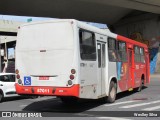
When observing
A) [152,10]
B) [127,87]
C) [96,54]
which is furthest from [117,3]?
[96,54]

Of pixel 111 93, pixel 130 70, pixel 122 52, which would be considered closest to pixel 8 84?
pixel 111 93

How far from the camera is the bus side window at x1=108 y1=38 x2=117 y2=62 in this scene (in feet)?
45.5

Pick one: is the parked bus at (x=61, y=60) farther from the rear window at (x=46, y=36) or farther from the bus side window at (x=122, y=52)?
the bus side window at (x=122, y=52)

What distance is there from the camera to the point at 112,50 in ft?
46.7

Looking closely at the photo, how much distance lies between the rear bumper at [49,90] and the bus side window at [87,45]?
1192mm

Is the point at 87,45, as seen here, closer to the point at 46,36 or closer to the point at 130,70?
the point at 46,36

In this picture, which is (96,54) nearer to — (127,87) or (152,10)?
(127,87)

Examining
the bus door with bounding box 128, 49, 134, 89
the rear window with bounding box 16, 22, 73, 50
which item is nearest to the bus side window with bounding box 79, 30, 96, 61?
the rear window with bounding box 16, 22, 73, 50

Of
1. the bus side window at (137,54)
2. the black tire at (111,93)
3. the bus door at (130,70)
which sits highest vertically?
the bus side window at (137,54)

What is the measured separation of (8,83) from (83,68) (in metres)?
6.24

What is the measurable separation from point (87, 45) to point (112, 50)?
270 cm

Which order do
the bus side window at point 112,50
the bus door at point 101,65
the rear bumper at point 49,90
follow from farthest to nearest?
the bus side window at point 112,50 → the bus door at point 101,65 → the rear bumper at point 49,90

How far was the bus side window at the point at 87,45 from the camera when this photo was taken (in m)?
11.4

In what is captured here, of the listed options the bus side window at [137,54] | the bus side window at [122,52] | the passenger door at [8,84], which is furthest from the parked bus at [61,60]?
the bus side window at [137,54]
